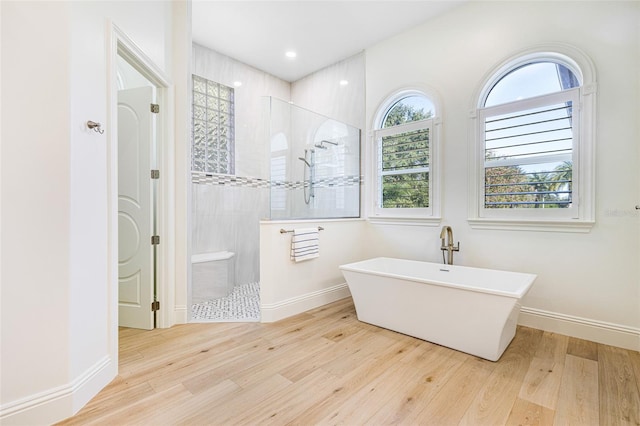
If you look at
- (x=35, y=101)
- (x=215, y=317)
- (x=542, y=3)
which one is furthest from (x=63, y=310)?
(x=542, y=3)

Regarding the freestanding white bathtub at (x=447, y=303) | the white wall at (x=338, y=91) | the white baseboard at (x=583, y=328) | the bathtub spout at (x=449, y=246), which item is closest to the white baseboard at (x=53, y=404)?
the freestanding white bathtub at (x=447, y=303)

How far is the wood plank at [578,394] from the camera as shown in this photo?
1486mm

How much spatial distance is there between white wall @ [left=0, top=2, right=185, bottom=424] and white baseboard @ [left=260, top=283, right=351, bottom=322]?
133cm

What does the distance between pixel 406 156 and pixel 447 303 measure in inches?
74.5

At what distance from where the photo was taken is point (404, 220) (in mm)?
3463

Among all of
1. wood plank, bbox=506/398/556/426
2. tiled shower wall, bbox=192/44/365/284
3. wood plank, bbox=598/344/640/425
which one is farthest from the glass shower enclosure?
wood plank, bbox=598/344/640/425

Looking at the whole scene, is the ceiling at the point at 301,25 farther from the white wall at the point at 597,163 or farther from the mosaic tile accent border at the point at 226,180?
the mosaic tile accent border at the point at 226,180

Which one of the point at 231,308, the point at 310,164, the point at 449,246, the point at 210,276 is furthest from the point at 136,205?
the point at 449,246

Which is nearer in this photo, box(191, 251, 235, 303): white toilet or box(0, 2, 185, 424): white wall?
box(0, 2, 185, 424): white wall

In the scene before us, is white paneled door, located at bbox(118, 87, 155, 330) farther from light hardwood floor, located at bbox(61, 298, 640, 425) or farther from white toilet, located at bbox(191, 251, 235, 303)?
white toilet, located at bbox(191, 251, 235, 303)

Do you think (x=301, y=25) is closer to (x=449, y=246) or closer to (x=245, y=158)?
(x=245, y=158)

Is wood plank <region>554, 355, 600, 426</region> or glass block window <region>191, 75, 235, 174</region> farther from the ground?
glass block window <region>191, 75, 235, 174</region>

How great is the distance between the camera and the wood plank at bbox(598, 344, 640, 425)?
1502 mm

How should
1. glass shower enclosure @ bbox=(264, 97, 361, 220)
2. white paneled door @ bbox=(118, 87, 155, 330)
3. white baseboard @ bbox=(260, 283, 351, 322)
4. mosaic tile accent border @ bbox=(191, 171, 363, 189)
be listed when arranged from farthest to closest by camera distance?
mosaic tile accent border @ bbox=(191, 171, 363, 189), glass shower enclosure @ bbox=(264, 97, 361, 220), white baseboard @ bbox=(260, 283, 351, 322), white paneled door @ bbox=(118, 87, 155, 330)
